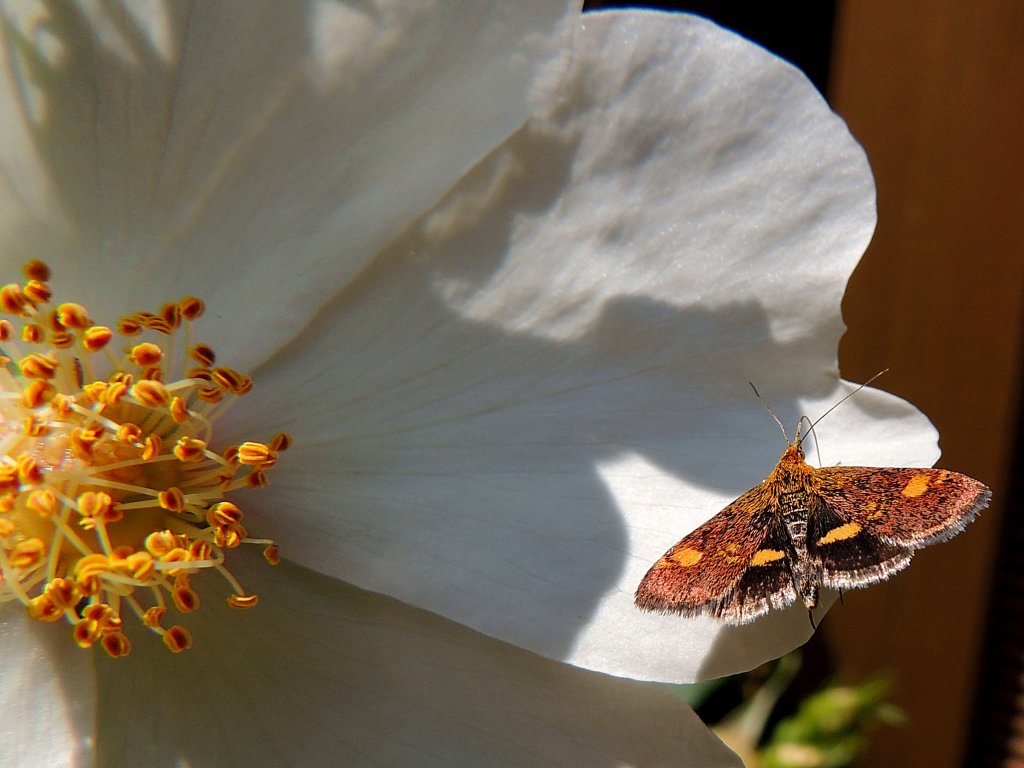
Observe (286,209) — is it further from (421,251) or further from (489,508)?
(489,508)

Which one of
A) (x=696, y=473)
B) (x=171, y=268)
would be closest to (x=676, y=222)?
(x=696, y=473)

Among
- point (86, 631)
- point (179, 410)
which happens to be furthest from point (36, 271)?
point (86, 631)

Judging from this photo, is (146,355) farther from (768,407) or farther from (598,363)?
(768,407)

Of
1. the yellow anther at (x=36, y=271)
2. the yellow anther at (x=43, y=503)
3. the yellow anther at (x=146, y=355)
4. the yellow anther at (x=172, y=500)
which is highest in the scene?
the yellow anther at (x=36, y=271)

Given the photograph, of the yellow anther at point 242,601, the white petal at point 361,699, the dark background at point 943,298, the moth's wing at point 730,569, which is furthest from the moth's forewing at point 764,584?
the dark background at point 943,298

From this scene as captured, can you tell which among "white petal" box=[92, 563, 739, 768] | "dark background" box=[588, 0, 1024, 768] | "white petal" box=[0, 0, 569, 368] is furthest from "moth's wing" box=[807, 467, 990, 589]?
"dark background" box=[588, 0, 1024, 768]

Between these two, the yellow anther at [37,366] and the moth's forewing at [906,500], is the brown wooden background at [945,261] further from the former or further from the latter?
the yellow anther at [37,366]
